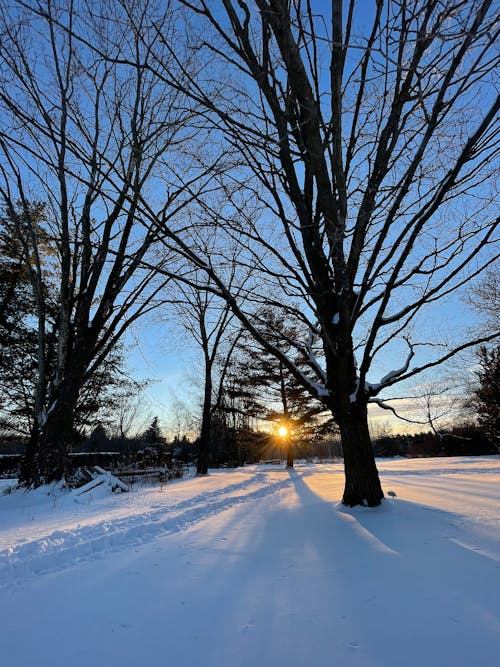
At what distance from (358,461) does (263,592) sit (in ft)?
8.43

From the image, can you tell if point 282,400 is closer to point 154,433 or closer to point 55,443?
point 55,443

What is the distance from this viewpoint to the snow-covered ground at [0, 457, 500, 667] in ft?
4.77

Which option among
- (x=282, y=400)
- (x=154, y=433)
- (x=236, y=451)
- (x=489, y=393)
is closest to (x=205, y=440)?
(x=282, y=400)

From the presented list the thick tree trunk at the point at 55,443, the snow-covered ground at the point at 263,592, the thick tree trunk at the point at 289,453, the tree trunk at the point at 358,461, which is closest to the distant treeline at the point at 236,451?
the thick tree trunk at the point at 289,453

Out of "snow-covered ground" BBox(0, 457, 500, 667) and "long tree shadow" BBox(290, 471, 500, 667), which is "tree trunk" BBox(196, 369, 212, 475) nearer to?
"snow-covered ground" BBox(0, 457, 500, 667)

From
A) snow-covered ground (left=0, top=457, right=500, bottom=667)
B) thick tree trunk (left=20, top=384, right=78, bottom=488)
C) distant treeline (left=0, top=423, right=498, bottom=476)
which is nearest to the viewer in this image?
snow-covered ground (left=0, top=457, right=500, bottom=667)

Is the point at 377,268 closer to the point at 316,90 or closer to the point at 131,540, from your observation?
the point at 316,90

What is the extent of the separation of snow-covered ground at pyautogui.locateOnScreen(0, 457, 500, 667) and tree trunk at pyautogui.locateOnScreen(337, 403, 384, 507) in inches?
9.9

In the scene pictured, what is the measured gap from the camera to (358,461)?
13.8ft

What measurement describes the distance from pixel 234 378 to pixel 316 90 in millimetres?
17391

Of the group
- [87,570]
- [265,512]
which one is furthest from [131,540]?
[265,512]

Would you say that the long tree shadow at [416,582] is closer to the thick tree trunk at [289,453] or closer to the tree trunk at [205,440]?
the tree trunk at [205,440]

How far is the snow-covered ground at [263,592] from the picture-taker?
4.77 feet

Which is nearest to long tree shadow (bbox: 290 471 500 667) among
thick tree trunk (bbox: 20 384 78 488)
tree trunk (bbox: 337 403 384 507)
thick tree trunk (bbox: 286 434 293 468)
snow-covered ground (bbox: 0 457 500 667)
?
snow-covered ground (bbox: 0 457 500 667)
